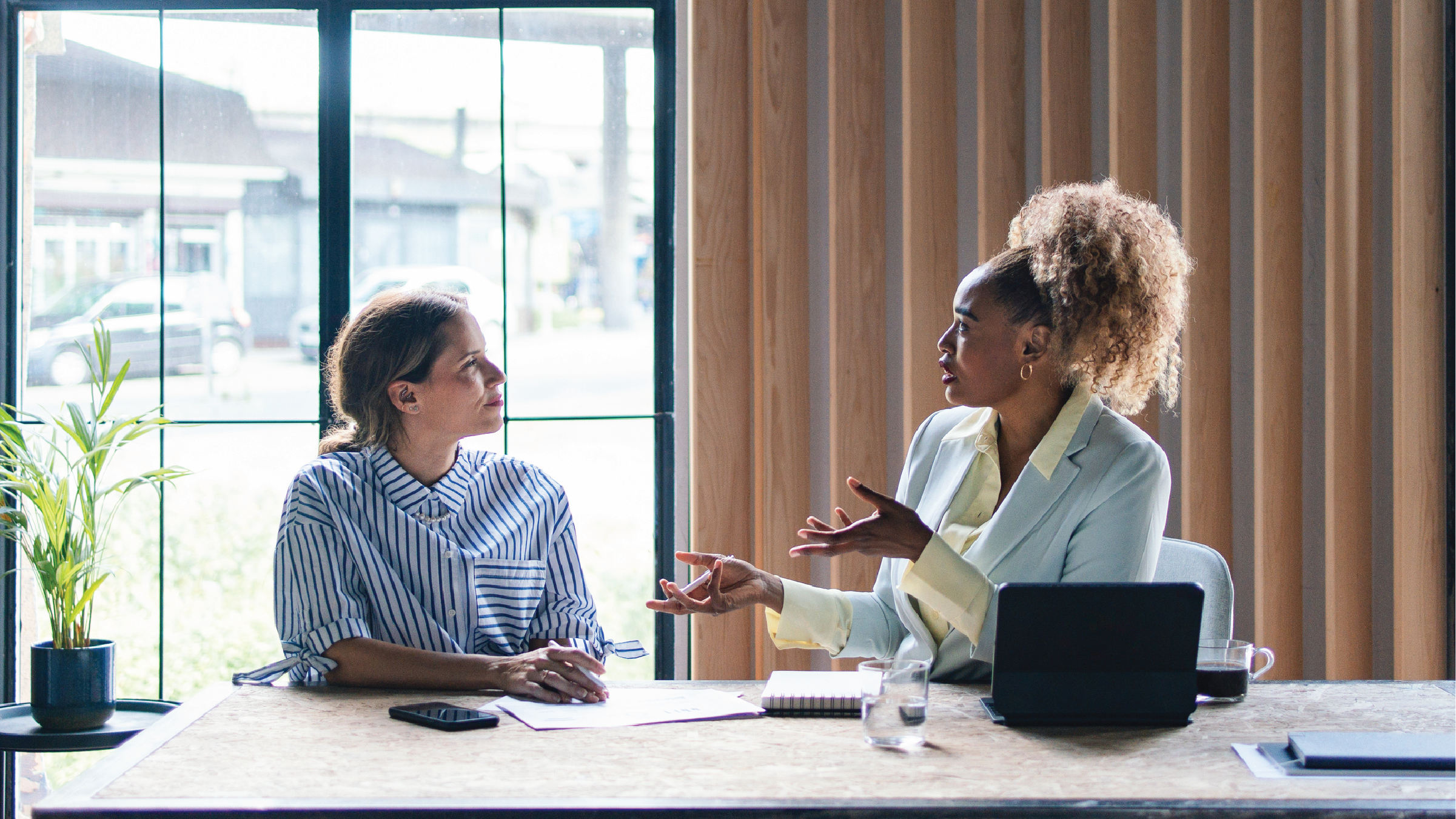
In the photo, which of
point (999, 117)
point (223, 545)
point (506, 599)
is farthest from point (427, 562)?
point (999, 117)

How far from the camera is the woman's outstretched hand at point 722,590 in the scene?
1.98 metres

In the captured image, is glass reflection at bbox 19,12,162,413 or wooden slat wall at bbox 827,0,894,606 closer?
wooden slat wall at bbox 827,0,894,606

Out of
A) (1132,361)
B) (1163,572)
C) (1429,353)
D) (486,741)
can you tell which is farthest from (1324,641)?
(486,741)

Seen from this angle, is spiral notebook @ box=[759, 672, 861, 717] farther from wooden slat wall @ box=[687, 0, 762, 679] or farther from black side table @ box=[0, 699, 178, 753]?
black side table @ box=[0, 699, 178, 753]

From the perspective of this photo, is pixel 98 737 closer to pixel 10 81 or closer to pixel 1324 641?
pixel 10 81

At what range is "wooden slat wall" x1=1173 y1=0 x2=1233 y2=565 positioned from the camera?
3.04m

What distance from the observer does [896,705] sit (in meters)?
1.47

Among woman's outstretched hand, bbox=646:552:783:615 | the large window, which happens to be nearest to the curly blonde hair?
woman's outstretched hand, bbox=646:552:783:615

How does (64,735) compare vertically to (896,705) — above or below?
below

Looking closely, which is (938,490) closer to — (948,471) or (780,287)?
(948,471)

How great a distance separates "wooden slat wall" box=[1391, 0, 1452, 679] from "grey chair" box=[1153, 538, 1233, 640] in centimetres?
114

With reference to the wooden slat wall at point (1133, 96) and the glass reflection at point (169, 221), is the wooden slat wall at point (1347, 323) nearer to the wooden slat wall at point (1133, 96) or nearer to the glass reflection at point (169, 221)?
the wooden slat wall at point (1133, 96)

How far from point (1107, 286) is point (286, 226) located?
7.95ft

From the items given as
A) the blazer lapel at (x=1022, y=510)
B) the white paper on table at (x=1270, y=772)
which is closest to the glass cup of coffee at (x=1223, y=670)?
the white paper on table at (x=1270, y=772)
